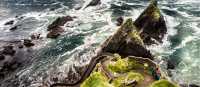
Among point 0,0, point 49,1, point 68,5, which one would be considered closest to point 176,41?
point 68,5

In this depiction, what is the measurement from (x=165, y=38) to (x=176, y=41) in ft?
5.54

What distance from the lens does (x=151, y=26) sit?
155 feet

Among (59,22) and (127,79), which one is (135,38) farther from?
(59,22)

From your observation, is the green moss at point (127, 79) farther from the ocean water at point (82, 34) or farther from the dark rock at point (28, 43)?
the dark rock at point (28, 43)

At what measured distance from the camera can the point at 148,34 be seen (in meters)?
46.5

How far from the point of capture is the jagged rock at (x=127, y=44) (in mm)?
38656

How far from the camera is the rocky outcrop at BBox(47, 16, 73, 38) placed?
52825 mm

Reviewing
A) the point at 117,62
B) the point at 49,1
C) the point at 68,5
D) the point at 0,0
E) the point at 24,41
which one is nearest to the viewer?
the point at 117,62

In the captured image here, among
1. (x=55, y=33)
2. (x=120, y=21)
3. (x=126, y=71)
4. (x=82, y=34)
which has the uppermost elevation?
(x=126, y=71)

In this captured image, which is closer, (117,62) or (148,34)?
(117,62)

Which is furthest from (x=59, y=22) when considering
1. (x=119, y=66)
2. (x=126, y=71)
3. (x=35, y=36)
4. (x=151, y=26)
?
(x=126, y=71)

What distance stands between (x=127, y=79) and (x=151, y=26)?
59.9 ft

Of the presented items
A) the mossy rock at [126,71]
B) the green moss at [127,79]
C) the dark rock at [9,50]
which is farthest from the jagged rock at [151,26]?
the dark rock at [9,50]

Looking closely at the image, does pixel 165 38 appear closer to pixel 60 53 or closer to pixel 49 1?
pixel 60 53
